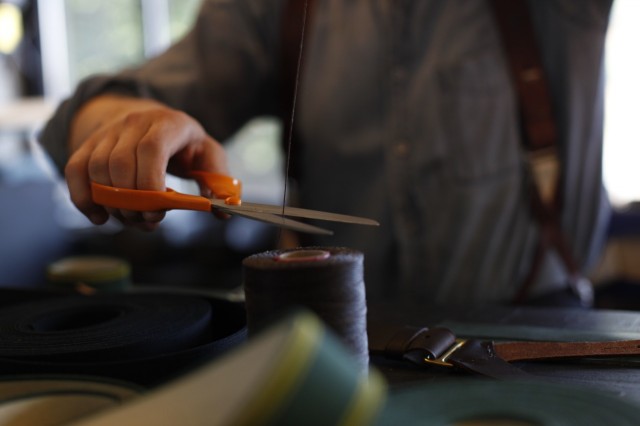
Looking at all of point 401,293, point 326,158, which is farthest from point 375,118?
point 401,293

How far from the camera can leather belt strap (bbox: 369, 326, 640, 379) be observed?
1.98 ft

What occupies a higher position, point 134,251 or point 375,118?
point 375,118

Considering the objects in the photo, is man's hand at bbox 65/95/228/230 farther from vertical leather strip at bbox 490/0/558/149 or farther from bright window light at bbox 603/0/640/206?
bright window light at bbox 603/0/640/206

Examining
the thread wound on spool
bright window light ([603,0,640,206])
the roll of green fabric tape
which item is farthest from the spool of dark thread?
bright window light ([603,0,640,206])

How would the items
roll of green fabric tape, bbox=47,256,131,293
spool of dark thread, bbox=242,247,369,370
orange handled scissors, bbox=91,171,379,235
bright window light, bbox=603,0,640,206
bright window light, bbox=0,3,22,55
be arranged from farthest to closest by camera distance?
bright window light, bbox=0,3,22,55 → bright window light, bbox=603,0,640,206 → roll of green fabric tape, bbox=47,256,131,293 → orange handled scissors, bbox=91,171,379,235 → spool of dark thread, bbox=242,247,369,370

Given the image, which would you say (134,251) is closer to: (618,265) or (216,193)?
(618,265)

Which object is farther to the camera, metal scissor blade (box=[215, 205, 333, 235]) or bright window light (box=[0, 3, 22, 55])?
bright window light (box=[0, 3, 22, 55])

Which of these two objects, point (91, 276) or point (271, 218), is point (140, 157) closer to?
point (271, 218)

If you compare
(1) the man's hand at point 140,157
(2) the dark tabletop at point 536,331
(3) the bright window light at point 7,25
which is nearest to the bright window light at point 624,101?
(2) the dark tabletop at point 536,331

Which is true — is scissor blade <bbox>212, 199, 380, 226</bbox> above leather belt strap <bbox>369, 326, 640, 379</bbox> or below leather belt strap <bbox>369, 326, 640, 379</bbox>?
above

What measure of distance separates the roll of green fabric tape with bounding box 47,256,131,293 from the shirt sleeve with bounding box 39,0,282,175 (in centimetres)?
27

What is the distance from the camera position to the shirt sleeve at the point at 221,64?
1163 millimetres

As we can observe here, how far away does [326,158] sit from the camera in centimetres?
116

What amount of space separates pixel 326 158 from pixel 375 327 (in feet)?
1.66
